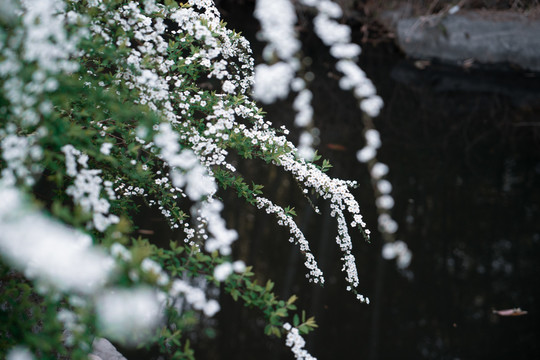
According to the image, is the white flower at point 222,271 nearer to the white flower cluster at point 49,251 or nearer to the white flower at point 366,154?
the white flower cluster at point 49,251

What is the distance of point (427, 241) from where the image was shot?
342cm

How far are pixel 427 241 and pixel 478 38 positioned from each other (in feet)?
15.6

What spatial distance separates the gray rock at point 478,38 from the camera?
6.98m

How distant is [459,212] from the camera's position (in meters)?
3.76

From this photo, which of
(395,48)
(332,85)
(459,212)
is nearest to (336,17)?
(395,48)

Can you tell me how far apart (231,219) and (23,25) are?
7.58 ft

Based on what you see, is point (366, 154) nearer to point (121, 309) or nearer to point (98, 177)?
point (98, 177)

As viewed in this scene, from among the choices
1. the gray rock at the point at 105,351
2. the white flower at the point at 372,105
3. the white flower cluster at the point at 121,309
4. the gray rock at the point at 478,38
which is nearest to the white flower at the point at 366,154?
the white flower at the point at 372,105

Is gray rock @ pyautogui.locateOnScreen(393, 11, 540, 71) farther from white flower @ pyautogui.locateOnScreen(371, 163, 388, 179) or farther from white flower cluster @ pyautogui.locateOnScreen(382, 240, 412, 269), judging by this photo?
white flower cluster @ pyautogui.locateOnScreen(382, 240, 412, 269)

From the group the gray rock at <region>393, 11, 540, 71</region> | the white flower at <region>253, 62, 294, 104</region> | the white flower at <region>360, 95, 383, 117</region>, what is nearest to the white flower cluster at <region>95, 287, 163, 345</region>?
the white flower at <region>253, 62, 294, 104</region>

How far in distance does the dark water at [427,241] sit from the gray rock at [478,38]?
1448 mm

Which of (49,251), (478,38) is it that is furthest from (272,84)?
(49,251)

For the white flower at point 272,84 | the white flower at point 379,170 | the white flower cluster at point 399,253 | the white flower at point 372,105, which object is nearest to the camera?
the white flower cluster at point 399,253

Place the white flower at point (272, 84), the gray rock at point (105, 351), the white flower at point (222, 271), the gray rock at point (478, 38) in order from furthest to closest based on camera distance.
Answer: the gray rock at point (478, 38)
the white flower at point (272, 84)
the gray rock at point (105, 351)
the white flower at point (222, 271)
